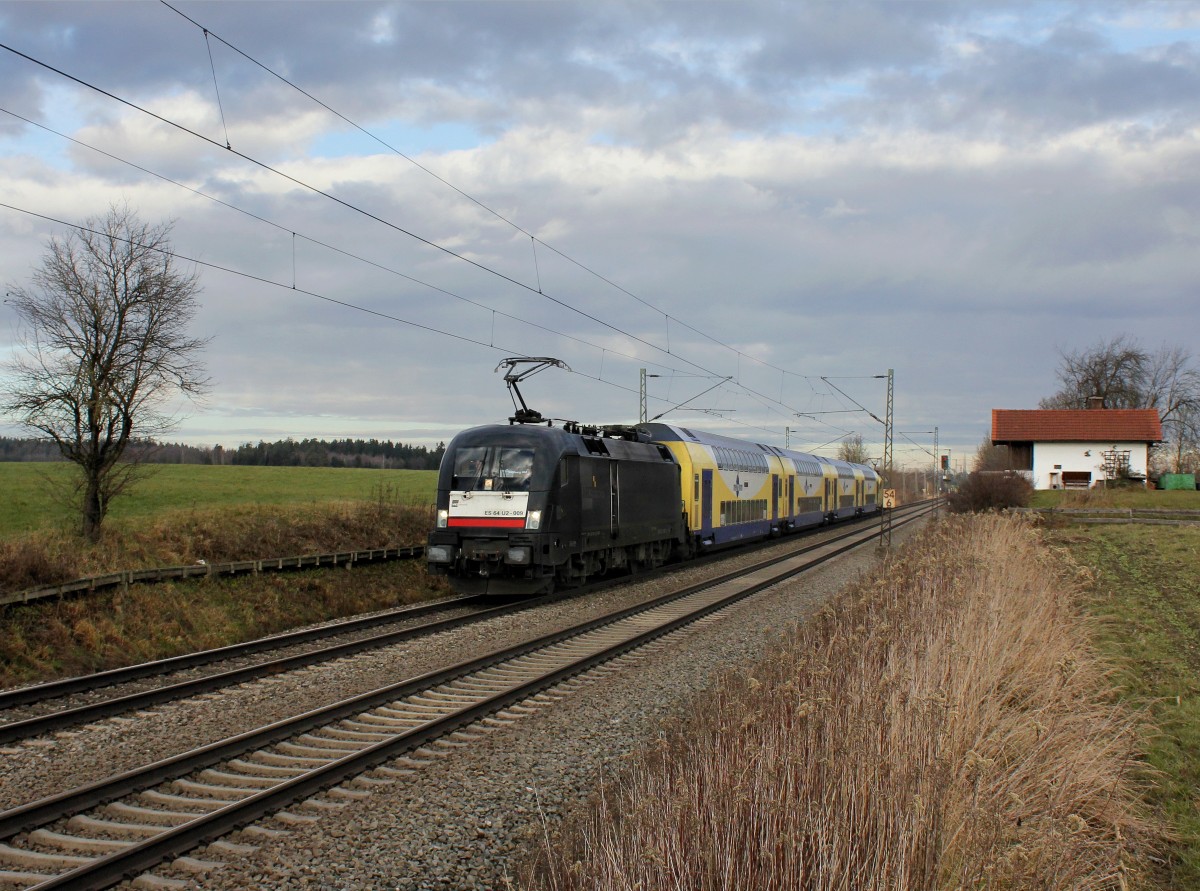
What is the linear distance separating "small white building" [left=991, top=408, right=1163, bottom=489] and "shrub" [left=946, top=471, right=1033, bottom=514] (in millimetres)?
17521

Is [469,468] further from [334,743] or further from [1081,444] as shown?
[1081,444]

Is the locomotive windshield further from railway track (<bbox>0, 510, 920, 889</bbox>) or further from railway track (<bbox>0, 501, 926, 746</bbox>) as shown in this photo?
railway track (<bbox>0, 510, 920, 889</bbox>)

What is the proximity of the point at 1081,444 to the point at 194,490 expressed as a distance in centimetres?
5347

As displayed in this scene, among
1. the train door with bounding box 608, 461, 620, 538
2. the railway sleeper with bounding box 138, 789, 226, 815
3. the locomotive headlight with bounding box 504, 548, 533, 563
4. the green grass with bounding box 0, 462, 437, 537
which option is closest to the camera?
the railway sleeper with bounding box 138, 789, 226, 815

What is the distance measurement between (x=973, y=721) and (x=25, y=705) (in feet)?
29.1

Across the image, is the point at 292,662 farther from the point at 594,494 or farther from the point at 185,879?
the point at 594,494

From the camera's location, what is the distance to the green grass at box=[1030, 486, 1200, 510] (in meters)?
44.6

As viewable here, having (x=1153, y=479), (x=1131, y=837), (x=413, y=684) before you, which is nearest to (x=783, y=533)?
(x=413, y=684)

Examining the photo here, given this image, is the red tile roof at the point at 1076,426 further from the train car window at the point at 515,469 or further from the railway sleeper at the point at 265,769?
the railway sleeper at the point at 265,769

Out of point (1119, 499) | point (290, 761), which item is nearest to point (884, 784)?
point (290, 761)

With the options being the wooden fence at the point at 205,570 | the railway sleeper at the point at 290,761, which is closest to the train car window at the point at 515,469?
the wooden fence at the point at 205,570

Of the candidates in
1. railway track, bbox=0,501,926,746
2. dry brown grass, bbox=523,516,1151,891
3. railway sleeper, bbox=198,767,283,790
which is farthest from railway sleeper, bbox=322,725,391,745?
dry brown grass, bbox=523,516,1151,891

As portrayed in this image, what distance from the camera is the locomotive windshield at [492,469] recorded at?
1598 cm

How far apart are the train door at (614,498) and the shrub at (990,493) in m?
26.6
